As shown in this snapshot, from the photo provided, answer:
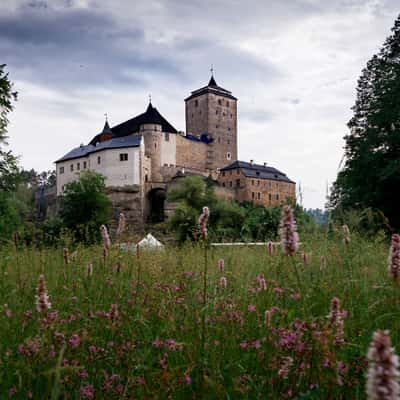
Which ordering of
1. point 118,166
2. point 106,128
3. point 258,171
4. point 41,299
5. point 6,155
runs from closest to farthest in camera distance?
point 41,299 → point 6,155 → point 118,166 → point 106,128 → point 258,171

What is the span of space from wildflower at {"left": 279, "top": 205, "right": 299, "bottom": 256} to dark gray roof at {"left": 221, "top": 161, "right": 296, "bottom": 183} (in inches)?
2582

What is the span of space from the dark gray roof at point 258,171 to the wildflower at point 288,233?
65586mm

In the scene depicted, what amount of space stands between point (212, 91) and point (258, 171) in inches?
687

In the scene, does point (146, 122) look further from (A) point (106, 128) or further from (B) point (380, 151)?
(B) point (380, 151)

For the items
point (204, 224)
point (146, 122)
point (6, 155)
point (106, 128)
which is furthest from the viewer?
point (106, 128)

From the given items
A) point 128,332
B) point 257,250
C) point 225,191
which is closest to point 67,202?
point 225,191

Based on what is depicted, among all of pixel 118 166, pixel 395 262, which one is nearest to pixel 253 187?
pixel 118 166

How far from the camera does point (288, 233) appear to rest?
Answer: 1.62 metres

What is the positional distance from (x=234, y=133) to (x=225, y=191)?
16296mm

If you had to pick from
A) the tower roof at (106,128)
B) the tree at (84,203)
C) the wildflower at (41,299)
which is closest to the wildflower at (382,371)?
the wildflower at (41,299)

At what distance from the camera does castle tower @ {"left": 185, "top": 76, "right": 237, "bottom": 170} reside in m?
72.6

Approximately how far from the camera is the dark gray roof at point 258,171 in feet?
223

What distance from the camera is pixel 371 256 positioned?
5.58m

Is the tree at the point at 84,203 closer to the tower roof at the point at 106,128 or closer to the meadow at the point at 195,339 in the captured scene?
the tower roof at the point at 106,128
